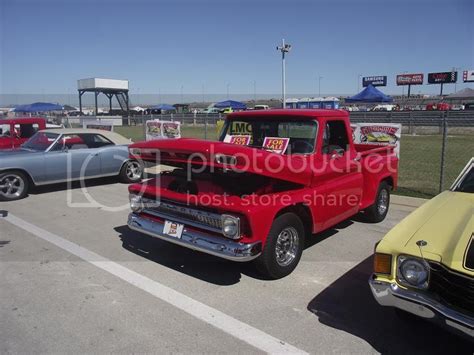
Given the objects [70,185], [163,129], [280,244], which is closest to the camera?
[280,244]

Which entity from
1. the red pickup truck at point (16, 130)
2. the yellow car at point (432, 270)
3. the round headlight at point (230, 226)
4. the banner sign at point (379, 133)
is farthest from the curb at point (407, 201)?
the red pickup truck at point (16, 130)

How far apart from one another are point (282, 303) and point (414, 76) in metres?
97.2

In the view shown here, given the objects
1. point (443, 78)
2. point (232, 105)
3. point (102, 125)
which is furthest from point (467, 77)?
point (102, 125)


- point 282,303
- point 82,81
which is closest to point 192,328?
point 282,303

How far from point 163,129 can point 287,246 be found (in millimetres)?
10961

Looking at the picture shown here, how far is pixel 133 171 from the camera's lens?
1077 centimetres

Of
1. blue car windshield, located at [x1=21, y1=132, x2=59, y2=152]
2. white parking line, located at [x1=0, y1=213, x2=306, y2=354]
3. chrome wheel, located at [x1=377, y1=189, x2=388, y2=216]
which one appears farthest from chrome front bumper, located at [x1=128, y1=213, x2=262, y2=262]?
blue car windshield, located at [x1=21, y1=132, x2=59, y2=152]

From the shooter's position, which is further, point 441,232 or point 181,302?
point 181,302

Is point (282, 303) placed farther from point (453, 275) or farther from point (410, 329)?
point (453, 275)

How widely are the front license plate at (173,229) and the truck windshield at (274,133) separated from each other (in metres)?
1.65

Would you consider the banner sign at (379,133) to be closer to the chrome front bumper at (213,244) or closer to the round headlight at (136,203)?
the round headlight at (136,203)

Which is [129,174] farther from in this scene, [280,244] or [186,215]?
[280,244]

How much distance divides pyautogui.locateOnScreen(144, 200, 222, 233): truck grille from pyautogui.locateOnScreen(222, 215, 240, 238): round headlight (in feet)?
0.25

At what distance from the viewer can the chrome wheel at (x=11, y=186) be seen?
8664mm
